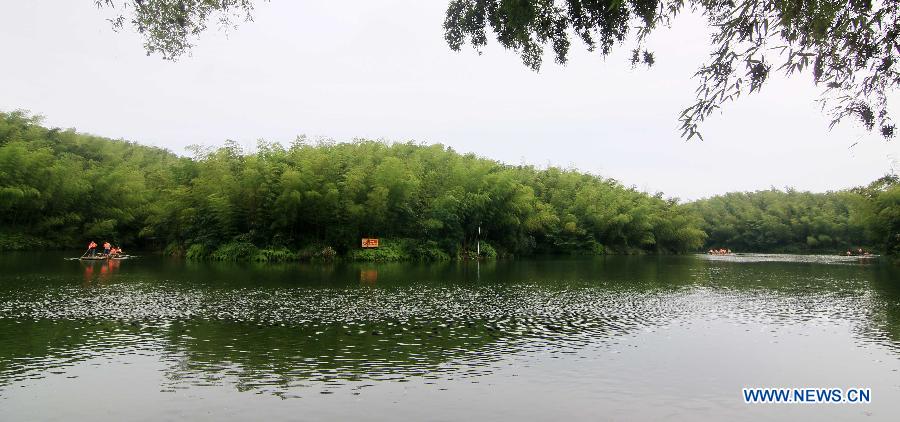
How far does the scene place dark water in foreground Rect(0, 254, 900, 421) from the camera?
23.6 ft

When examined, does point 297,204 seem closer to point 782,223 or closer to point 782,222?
point 782,223

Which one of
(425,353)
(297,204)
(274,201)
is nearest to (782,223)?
(297,204)

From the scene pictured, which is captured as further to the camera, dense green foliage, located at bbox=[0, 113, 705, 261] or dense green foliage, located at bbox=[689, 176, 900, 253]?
dense green foliage, located at bbox=[689, 176, 900, 253]

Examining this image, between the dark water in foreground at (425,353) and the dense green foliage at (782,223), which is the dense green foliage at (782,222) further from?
the dark water in foreground at (425,353)

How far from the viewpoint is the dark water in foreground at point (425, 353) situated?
7191mm

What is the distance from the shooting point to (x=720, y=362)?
32.3 ft

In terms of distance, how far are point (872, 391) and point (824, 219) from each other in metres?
82.8

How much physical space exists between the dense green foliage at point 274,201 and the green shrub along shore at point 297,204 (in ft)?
Result: 0.31

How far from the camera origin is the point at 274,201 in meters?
36.7

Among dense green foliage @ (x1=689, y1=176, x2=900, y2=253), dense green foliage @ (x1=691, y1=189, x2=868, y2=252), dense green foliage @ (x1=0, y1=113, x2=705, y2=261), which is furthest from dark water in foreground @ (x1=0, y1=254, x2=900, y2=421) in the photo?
dense green foliage @ (x1=691, y1=189, x2=868, y2=252)

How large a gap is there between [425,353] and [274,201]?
28.9m

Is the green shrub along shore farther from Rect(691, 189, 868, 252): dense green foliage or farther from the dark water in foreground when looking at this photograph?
Rect(691, 189, 868, 252): dense green foliage

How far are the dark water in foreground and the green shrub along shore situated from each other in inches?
722

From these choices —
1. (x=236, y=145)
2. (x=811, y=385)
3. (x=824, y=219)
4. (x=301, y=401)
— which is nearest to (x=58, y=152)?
(x=236, y=145)
